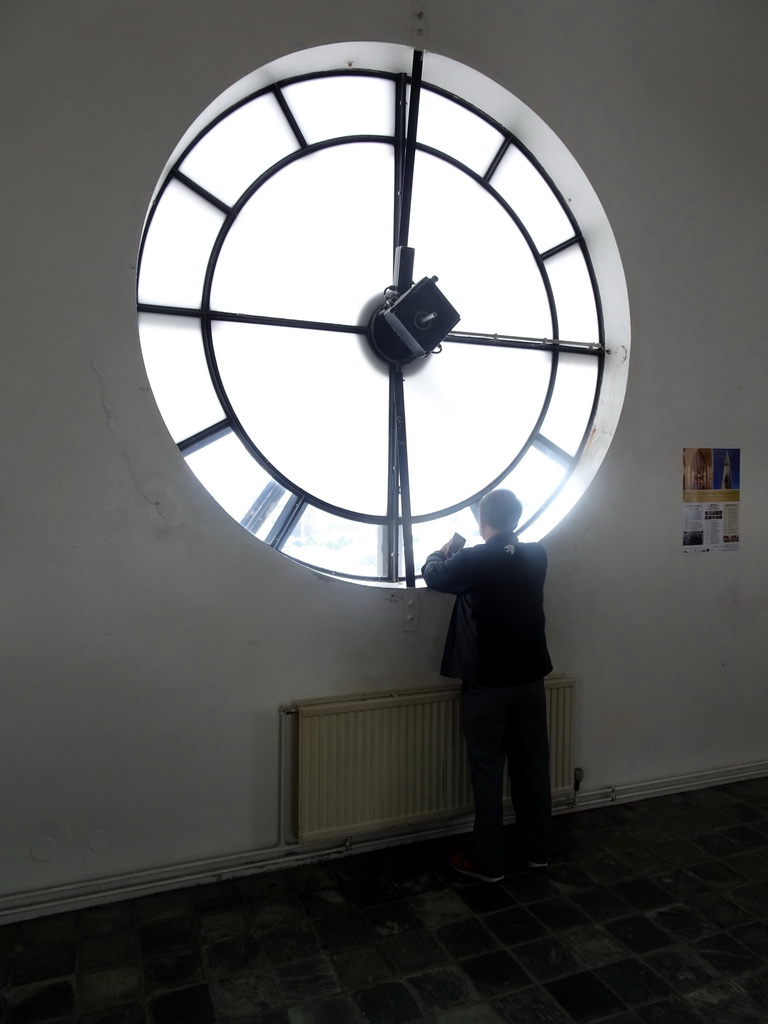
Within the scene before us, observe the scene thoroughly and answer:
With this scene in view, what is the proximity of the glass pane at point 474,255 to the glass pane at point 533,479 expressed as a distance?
569 millimetres

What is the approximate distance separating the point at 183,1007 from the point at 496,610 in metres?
1.52

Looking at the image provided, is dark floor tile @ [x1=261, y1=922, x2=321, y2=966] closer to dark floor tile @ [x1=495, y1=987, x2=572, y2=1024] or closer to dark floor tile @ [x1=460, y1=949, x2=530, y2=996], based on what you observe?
dark floor tile @ [x1=460, y1=949, x2=530, y2=996]

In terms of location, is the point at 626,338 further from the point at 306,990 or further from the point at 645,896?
the point at 306,990

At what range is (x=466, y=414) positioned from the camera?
10.7 feet

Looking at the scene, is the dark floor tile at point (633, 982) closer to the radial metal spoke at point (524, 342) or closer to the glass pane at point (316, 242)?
the radial metal spoke at point (524, 342)

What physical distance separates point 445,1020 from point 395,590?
4.61 feet

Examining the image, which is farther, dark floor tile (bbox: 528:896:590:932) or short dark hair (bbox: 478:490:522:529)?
short dark hair (bbox: 478:490:522:529)

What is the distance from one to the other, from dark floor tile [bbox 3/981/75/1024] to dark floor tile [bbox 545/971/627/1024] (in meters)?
1.33

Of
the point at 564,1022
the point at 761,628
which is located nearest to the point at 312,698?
the point at 564,1022

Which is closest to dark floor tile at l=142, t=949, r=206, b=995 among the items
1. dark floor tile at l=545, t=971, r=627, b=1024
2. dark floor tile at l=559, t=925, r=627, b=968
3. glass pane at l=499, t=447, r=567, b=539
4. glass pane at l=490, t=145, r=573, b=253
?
dark floor tile at l=545, t=971, r=627, b=1024

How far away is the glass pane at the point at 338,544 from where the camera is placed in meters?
3.01

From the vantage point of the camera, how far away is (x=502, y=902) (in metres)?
2.52

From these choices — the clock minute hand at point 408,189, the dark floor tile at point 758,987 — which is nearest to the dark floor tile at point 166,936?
the dark floor tile at point 758,987

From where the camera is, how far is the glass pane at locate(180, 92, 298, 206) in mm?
2801
